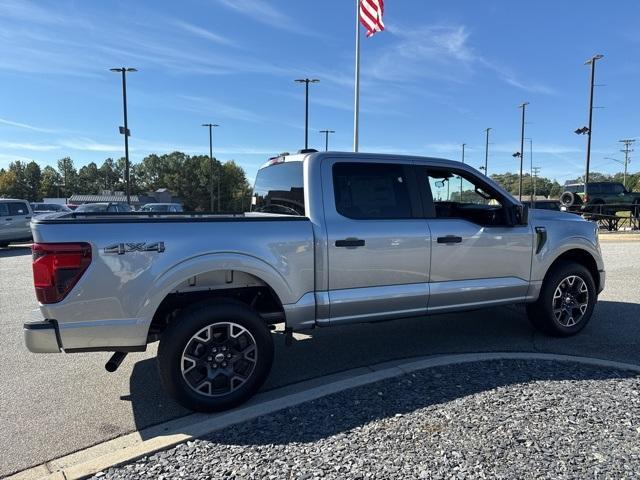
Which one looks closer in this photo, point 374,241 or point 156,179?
point 374,241

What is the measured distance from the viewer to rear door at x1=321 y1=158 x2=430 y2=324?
4.07m

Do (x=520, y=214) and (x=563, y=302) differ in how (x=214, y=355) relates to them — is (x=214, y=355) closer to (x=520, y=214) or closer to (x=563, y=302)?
(x=520, y=214)

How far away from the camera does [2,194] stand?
369ft

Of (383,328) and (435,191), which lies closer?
(435,191)

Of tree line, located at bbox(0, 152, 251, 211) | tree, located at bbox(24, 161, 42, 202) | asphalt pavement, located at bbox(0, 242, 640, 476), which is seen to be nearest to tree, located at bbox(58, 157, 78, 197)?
Answer: tree line, located at bbox(0, 152, 251, 211)

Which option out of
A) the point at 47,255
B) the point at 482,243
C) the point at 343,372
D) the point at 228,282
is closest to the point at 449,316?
the point at 482,243

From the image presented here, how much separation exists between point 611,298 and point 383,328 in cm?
406

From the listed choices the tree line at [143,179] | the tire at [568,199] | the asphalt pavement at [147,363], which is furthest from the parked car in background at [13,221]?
the tree line at [143,179]

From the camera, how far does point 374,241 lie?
4148mm

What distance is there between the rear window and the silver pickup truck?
0.02 meters

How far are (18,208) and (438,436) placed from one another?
1847 centimetres

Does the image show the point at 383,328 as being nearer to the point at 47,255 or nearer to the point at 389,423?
the point at 389,423

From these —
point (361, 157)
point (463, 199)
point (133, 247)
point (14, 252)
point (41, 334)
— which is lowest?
point (14, 252)

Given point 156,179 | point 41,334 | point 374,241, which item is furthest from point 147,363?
point 156,179
